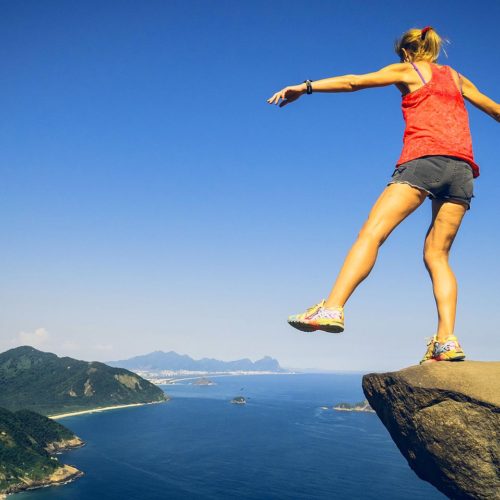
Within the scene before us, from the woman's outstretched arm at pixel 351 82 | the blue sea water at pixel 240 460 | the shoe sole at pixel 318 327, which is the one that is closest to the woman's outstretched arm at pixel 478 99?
the woman's outstretched arm at pixel 351 82

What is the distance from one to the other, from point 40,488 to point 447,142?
7948 cm

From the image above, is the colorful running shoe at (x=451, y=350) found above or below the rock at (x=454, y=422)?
above

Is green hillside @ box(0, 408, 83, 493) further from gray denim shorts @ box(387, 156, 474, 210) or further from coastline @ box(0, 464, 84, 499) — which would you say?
gray denim shorts @ box(387, 156, 474, 210)

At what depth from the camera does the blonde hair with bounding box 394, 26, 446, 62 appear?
12.4ft

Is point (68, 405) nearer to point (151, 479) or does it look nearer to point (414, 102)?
point (151, 479)

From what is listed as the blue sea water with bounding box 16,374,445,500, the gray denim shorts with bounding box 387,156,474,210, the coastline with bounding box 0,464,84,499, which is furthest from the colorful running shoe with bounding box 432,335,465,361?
the coastline with bounding box 0,464,84,499

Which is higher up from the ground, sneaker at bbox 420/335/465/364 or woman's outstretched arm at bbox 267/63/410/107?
woman's outstretched arm at bbox 267/63/410/107

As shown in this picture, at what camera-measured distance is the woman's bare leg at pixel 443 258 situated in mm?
3639

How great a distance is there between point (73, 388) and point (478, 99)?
194272 mm

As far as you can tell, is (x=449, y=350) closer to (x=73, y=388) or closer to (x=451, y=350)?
(x=451, y=350)

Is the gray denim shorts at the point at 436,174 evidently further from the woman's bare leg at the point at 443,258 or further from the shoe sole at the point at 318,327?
the shoe sole at the point at 318,327

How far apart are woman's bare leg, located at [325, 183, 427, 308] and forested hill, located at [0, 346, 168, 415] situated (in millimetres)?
165180

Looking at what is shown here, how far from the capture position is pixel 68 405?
15350 cm

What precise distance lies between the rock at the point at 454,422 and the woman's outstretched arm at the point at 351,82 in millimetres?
2548
